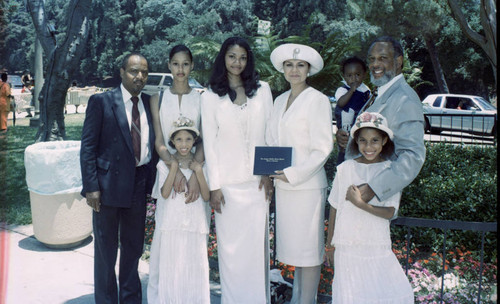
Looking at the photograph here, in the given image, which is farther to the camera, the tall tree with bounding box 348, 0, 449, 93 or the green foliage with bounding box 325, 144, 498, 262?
the tall tree with bounding box 348, 0, 449, 93

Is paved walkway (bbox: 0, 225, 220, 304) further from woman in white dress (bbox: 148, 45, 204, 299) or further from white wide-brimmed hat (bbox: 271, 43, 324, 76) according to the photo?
white wide-brimmed hat (bbox: 271, 43, 324, 76)

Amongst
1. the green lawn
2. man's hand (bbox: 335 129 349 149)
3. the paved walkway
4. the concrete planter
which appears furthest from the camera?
the green lawn

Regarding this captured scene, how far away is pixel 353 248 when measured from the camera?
10.8ft

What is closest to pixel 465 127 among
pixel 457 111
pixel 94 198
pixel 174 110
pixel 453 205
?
pixel 457 111

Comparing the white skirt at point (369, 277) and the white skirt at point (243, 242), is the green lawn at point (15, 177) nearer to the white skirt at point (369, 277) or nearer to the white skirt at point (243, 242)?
the white skirt at point (243, 242)

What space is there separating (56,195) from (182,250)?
2538mm

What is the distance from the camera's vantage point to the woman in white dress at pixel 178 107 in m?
3.76

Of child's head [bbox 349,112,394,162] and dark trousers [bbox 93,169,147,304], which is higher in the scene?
child's head [bbox 349,112,394,162]

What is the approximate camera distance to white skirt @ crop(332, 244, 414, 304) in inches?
125

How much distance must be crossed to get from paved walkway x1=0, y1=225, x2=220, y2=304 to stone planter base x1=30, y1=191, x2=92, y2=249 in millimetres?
176

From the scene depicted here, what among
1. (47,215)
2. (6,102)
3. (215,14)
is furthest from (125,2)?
(47,215)

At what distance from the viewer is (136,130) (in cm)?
387

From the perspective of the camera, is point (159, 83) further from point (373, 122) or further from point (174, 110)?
point (373, 122)

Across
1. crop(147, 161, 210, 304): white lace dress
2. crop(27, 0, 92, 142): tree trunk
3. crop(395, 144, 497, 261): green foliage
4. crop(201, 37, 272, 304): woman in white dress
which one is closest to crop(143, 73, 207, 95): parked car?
crop(27, 0, 92, 142): tree trunk
